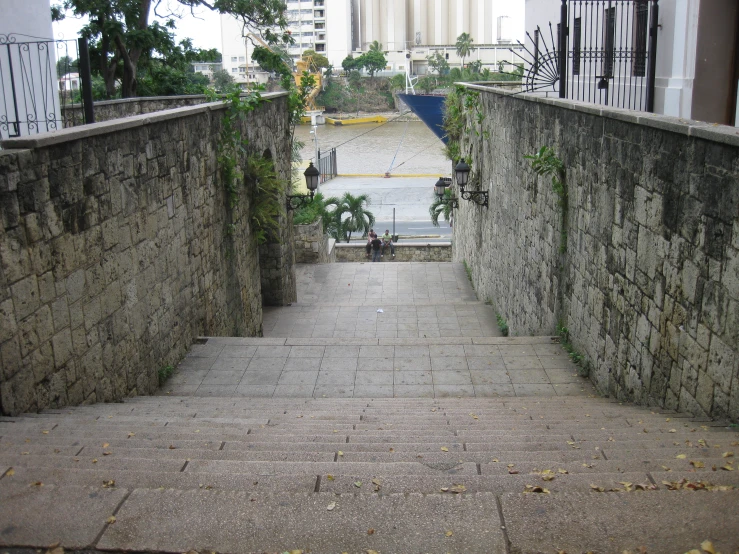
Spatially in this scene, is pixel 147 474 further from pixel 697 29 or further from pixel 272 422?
pixel 697 29

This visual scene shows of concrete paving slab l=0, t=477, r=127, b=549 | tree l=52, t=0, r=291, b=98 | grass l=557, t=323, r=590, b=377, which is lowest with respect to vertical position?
grass l=557, t=323, r=590, b=377

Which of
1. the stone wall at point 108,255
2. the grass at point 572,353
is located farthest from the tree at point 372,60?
the grass at point 572,353

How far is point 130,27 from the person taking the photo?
15984 millimetres

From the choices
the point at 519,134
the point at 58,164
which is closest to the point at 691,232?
the point at 58,164

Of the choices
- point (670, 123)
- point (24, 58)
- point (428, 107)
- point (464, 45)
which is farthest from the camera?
point (464, 45)

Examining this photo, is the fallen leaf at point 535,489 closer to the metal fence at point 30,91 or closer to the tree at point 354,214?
the metal fence at point 30,91

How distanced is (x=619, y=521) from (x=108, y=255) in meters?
4.26

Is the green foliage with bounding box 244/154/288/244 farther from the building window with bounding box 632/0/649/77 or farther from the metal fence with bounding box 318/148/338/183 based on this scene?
the metal fence with bounding box 318/148/338/183

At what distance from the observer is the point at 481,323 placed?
11414 mm

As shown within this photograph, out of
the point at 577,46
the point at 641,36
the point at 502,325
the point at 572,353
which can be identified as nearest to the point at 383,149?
the point at 502,325

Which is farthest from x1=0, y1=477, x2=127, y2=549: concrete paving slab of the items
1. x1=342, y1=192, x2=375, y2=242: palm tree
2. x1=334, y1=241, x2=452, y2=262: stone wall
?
x1=342, y1=192, x2=375, y2=242: palm tree

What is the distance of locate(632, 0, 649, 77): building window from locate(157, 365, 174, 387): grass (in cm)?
675

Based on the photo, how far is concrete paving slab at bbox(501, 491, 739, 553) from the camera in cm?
255

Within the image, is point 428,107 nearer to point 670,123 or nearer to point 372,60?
point 670,123
